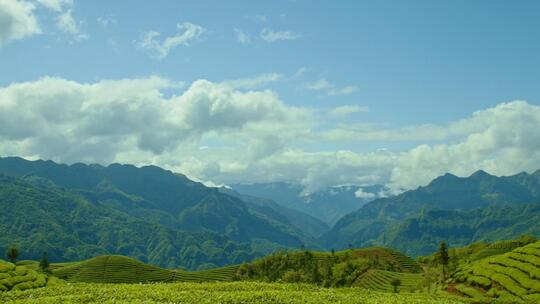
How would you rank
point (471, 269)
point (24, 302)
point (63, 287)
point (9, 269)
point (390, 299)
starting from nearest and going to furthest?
point (24, 302)
point (390, 299)
point (63, 287)
point (9, 269)
point (471, 269)

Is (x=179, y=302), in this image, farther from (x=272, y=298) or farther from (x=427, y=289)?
(x=427, y=289)

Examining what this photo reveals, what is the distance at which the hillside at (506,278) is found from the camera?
111m

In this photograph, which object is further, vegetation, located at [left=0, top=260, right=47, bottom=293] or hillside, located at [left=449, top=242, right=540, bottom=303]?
hillside, located at [left=449, top=242, right=540, bottom=303]

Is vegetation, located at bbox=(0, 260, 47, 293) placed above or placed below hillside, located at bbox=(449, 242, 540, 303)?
above

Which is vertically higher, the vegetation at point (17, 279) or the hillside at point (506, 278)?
the vegetation at point (17, 279)

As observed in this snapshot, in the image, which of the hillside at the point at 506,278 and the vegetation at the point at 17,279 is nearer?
the vegetation at the point at 17,279

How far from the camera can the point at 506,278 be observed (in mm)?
123312

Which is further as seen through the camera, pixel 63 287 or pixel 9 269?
pixel 9 269

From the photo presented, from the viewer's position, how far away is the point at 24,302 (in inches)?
1731

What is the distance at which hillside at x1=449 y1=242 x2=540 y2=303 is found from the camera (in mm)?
110688

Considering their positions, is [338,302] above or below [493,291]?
above

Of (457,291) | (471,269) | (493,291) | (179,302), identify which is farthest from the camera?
(471,269)

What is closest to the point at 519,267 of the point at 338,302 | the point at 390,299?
the point at 390,299

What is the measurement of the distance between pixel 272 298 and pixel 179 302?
32.1ft
